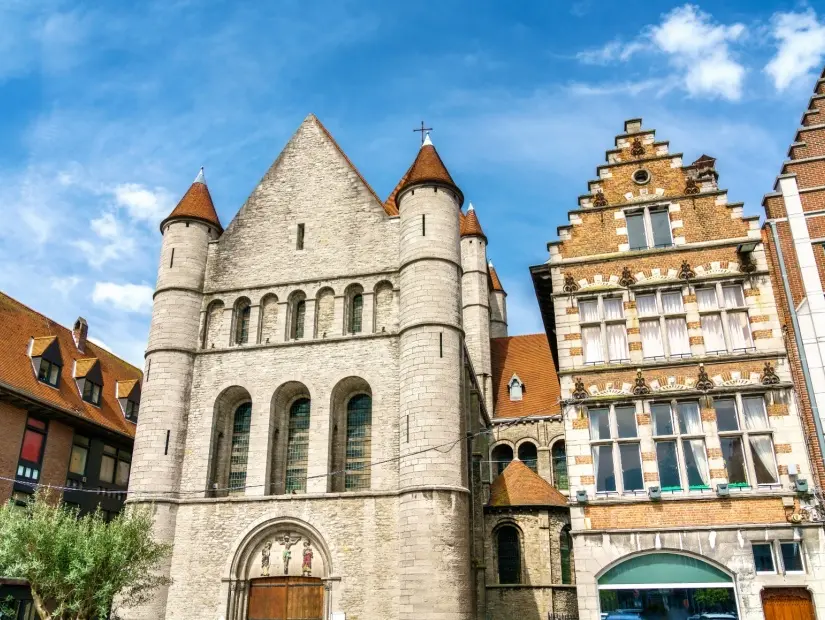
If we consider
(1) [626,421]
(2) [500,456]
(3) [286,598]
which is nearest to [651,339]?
(1) [626,421]

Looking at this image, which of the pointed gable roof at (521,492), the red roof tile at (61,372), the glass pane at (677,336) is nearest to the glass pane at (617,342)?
the glass pane at (677,336)

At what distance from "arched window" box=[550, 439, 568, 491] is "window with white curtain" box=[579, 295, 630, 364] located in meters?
13.7

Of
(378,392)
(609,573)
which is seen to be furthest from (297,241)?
(609,573)

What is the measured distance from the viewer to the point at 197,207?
23344mm

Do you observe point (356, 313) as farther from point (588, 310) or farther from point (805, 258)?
point (805, 258)

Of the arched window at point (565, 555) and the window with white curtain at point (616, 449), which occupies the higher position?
the window with white curtain at point (616, 449)

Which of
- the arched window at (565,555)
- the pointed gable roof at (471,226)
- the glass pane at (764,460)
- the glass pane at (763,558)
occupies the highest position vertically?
the pointed gable roof at (471,226)

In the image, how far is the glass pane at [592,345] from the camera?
1578 cm

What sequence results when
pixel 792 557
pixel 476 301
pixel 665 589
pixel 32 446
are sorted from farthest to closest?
1. pixel 476 301
2. pixel 32 446
3. pixel 665 589
4. pixel 792 557

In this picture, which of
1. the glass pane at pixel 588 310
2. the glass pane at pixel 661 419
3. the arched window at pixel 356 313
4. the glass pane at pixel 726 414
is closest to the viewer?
the glass pane at pixel 726 414

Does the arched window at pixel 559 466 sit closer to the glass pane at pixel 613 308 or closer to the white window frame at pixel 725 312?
the glass pane at pixel 613 308

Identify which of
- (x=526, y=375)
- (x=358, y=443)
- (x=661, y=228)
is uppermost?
(x=526, y=375)

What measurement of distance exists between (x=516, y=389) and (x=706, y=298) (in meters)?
16.8

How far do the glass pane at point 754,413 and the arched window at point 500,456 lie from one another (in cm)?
1643
